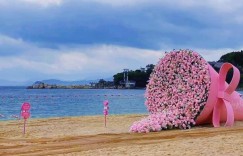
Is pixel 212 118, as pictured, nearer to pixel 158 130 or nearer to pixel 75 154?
pixel 158 130

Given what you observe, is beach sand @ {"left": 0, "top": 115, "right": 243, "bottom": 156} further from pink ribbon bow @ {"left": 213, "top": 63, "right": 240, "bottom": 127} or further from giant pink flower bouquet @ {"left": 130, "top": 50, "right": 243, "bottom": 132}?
pink ribbon bow @ {"left": 213, "top": 63, "right": 240, "bottom": 127}

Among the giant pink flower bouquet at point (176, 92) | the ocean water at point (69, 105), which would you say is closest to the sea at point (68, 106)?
the ocean water at point (69, 105)

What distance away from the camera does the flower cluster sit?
51.5 feet

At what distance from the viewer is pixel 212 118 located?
54.2 feet

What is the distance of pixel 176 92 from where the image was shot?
1667cm

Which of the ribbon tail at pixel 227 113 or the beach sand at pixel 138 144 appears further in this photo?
the ribbon tail at pixel 227 113

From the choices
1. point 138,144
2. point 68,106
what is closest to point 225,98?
point 138,144

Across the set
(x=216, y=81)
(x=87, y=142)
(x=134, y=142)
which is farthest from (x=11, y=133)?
(x=216, y=81)

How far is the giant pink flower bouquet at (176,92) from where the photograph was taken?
51.5ft

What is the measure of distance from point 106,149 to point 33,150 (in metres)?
1.71

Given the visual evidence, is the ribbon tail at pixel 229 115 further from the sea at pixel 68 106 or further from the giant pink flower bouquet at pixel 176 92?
the sea at pixel 68 106

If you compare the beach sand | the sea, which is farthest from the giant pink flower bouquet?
the sea

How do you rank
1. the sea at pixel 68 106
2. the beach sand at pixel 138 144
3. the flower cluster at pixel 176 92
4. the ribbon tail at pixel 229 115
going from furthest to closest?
the sea at pixel 68 106 → the ribbon tail at pixel 229 115 → the flower cluster at pixel 176 92 → the beach sand at pixel 138 144

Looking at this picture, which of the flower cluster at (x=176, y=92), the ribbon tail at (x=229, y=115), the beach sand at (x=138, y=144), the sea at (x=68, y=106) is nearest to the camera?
the beach sand at (x=138, y=144)
